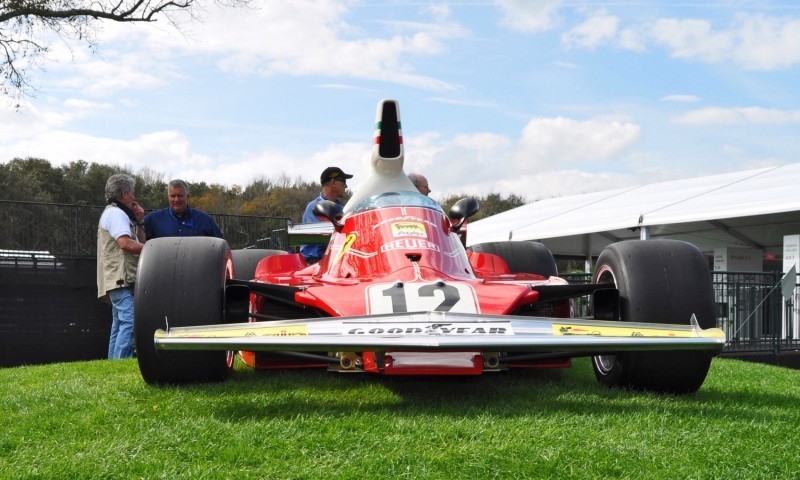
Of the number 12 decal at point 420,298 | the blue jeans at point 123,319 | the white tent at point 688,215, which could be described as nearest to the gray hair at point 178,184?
the blue jeans at point 123,319

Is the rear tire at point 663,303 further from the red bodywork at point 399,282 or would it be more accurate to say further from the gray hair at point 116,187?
the gray hair at point 116,187

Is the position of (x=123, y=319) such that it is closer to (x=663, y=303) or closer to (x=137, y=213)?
(x=137, y=213)

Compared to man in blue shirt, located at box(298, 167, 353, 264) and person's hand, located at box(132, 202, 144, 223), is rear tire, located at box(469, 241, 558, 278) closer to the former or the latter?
man in blue shirt, located at box(298, 167, 353, 264)

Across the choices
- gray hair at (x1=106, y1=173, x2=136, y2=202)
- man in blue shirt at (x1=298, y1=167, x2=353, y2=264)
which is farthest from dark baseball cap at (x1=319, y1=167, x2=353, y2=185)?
gray hair at (x1=106, y1=173, x2=136, y2=202)

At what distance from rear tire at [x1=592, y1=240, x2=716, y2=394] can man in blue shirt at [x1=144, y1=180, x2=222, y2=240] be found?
13.4ft

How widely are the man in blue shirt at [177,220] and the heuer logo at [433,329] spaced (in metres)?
3.95

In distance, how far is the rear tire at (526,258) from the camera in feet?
24.5

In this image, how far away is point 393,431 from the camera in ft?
A: 11.1

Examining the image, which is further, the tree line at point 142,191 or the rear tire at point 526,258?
the tree line at point 142,191

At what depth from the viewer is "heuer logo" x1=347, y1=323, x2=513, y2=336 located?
11.5 feet

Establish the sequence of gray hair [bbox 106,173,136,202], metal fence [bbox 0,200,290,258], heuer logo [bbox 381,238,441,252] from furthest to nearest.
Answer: metal fence [bbox 0,200,290,258]
gray hair [bbox 106,173,136,202]
heuer logo [bbox 381,238,441,252]

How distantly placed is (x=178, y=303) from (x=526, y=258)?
13.3 feet

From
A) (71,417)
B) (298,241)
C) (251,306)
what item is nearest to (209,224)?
(298,241)

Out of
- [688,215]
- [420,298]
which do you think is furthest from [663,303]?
[688,215]
